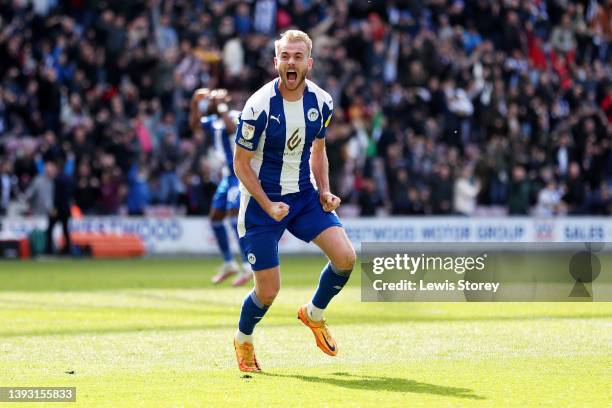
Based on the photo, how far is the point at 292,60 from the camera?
29.7ft

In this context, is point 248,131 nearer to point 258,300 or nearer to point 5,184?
point 258,300

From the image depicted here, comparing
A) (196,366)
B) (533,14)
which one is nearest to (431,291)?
(196,366)

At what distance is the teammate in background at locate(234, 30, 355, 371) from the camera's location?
9180 millimetres

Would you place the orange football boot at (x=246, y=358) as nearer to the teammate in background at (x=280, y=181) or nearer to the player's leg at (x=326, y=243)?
the teammate in background at (x=280, y=181)

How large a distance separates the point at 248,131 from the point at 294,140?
42cm

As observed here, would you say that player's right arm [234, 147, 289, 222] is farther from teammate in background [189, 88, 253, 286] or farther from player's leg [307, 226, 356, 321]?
teammate in background [189, 88, 253, 286]

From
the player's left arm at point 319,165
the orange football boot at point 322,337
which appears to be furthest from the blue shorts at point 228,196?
the player's left arm at point 319,165

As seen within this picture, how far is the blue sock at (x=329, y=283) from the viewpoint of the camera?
31.8 ft

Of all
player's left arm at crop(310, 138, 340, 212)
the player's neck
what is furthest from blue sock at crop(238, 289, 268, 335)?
the player's neck

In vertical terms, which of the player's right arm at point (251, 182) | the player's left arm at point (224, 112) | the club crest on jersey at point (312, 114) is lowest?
the player's left arm at point (224, 112)

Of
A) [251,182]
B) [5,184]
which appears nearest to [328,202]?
[251,182]

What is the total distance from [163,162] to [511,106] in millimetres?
9263

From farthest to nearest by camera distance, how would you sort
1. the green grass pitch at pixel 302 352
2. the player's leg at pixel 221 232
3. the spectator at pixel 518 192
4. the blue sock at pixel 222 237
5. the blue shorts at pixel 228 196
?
the spectator at pixel 518 192, the blue sock at pixel 222 237, the player's leg at pixel 221 232, the blue shorts at pixel 228 196, the green grass pitch at pixel 302 352

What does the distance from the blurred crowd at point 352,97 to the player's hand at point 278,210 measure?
688 inches
